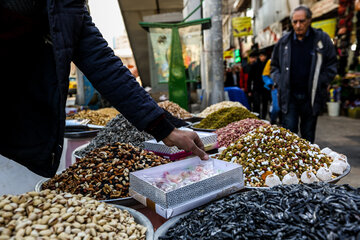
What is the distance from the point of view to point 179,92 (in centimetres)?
498

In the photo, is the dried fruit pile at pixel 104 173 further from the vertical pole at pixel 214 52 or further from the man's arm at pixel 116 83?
the vertical pole at pixel 214 52

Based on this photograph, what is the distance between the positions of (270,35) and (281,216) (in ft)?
44.4

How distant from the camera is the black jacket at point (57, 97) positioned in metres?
1.06

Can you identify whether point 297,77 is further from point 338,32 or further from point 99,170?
point 338,32

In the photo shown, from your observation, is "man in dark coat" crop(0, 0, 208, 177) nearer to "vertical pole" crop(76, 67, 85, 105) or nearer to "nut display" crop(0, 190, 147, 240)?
"nut display" crop(0, 190, 147, 240)

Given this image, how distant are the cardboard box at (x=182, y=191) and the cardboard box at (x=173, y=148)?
1.17 feet

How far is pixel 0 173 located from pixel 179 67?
3553mm

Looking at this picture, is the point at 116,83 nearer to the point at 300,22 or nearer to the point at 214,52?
the point at 300,22

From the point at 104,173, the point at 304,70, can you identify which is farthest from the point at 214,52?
the point at 104,173

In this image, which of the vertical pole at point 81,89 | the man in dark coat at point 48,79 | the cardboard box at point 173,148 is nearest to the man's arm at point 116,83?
the man in dark coat at point 48,79

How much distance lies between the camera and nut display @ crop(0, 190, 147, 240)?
2.78ft

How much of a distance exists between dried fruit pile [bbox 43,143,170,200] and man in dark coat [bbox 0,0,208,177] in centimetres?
25

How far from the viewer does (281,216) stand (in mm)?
961

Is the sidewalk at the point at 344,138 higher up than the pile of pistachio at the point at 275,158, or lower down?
lower down
